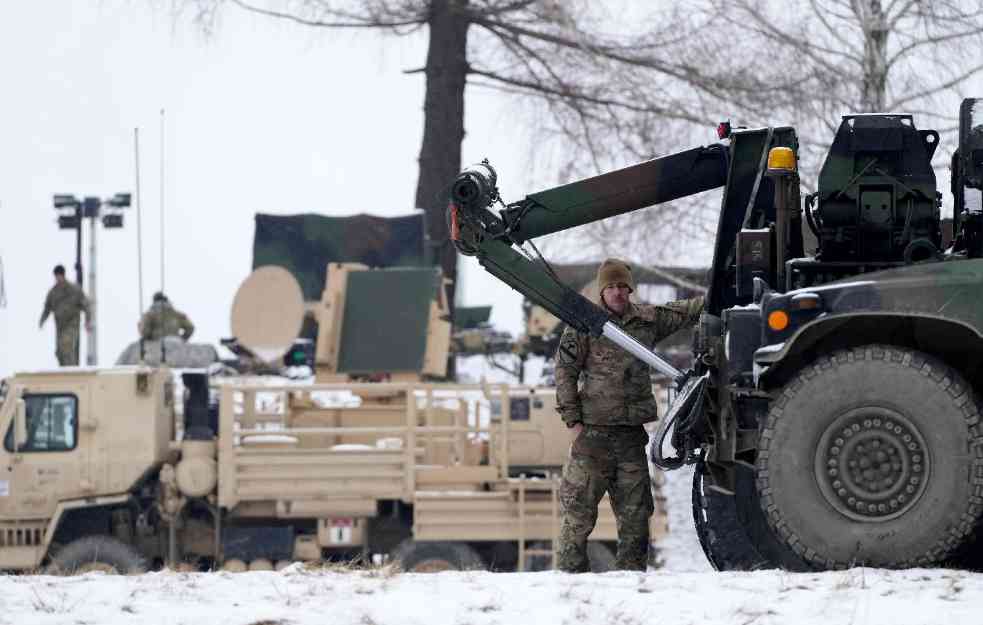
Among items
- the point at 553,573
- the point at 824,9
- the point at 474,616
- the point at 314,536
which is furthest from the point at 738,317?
the point at 824,9

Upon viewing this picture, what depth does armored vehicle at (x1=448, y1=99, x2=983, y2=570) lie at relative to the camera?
24.7 feet

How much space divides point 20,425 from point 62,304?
644cm

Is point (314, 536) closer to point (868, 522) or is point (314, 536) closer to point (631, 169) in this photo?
point (631, 169)

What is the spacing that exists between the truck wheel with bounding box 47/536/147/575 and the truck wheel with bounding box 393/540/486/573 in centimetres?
226

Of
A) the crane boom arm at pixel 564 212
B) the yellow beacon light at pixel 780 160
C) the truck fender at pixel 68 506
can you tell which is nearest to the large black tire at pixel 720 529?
the crane boom arm at pixel 564 212

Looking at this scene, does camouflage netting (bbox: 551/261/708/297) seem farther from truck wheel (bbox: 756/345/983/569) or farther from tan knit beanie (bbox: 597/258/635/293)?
truck wheel (bbox: 756/345/983/569)

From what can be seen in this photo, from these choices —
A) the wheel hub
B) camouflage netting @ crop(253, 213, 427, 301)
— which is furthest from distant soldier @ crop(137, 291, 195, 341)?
the wheel hub

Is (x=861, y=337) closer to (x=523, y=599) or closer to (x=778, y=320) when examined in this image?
(x=778, y=320)

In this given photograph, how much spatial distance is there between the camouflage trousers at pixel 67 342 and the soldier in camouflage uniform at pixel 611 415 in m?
14.4

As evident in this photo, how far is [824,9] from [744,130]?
1194cm

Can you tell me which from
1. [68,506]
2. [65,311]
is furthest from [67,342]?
[68,506]

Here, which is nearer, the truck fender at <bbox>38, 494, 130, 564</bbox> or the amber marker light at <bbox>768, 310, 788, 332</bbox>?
the amber marker light at <bbox>768, 310, 788, 332</bbox>

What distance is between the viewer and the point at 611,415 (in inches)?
384

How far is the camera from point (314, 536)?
55.7 ft
